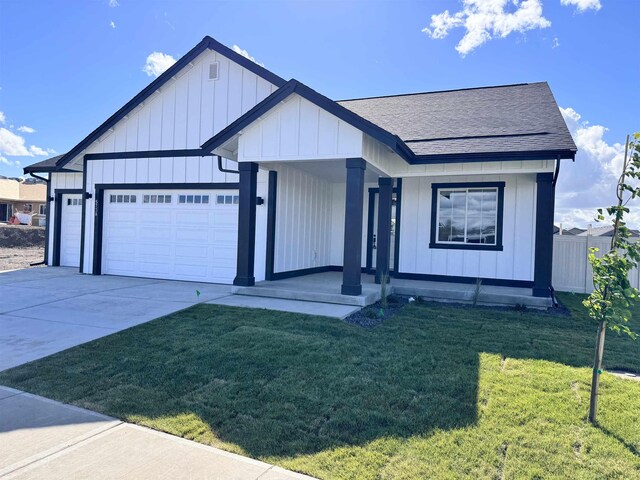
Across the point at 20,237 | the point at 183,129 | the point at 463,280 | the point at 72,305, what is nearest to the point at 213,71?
the point at 183,129

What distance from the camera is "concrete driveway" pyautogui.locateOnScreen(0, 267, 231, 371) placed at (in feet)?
19.3

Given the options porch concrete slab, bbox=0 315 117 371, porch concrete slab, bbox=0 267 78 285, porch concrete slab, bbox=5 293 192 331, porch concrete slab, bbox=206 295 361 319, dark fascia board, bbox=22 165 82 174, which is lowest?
porch concrete slab, bbox=0 315 117 371

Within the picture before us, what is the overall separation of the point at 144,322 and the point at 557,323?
22.2 feet

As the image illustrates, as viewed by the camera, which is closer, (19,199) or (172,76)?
(172,76)

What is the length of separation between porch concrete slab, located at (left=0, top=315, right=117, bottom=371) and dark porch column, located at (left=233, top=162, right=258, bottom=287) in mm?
3223

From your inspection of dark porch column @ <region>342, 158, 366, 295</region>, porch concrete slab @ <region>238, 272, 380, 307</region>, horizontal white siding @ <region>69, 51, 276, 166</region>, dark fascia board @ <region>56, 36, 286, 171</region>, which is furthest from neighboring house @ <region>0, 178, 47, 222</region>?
dark porch column @ <region>342, 158, 366, 295</region>

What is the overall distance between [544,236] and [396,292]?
3166mm

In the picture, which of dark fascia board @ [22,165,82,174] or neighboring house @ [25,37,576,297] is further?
dark fascia board @ [22,165,82,174]

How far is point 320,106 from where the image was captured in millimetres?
8023

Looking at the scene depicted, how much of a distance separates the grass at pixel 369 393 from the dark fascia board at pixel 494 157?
10.9 feet

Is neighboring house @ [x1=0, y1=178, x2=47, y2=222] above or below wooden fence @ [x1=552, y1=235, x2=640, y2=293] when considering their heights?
above

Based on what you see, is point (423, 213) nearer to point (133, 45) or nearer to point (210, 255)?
point (210, 255)

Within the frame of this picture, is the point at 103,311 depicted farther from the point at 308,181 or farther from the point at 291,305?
the point at 308,181

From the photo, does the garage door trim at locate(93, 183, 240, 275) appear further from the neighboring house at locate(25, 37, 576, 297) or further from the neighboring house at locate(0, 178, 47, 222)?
the neighboring house at locate(0, 178, 47, 222)
